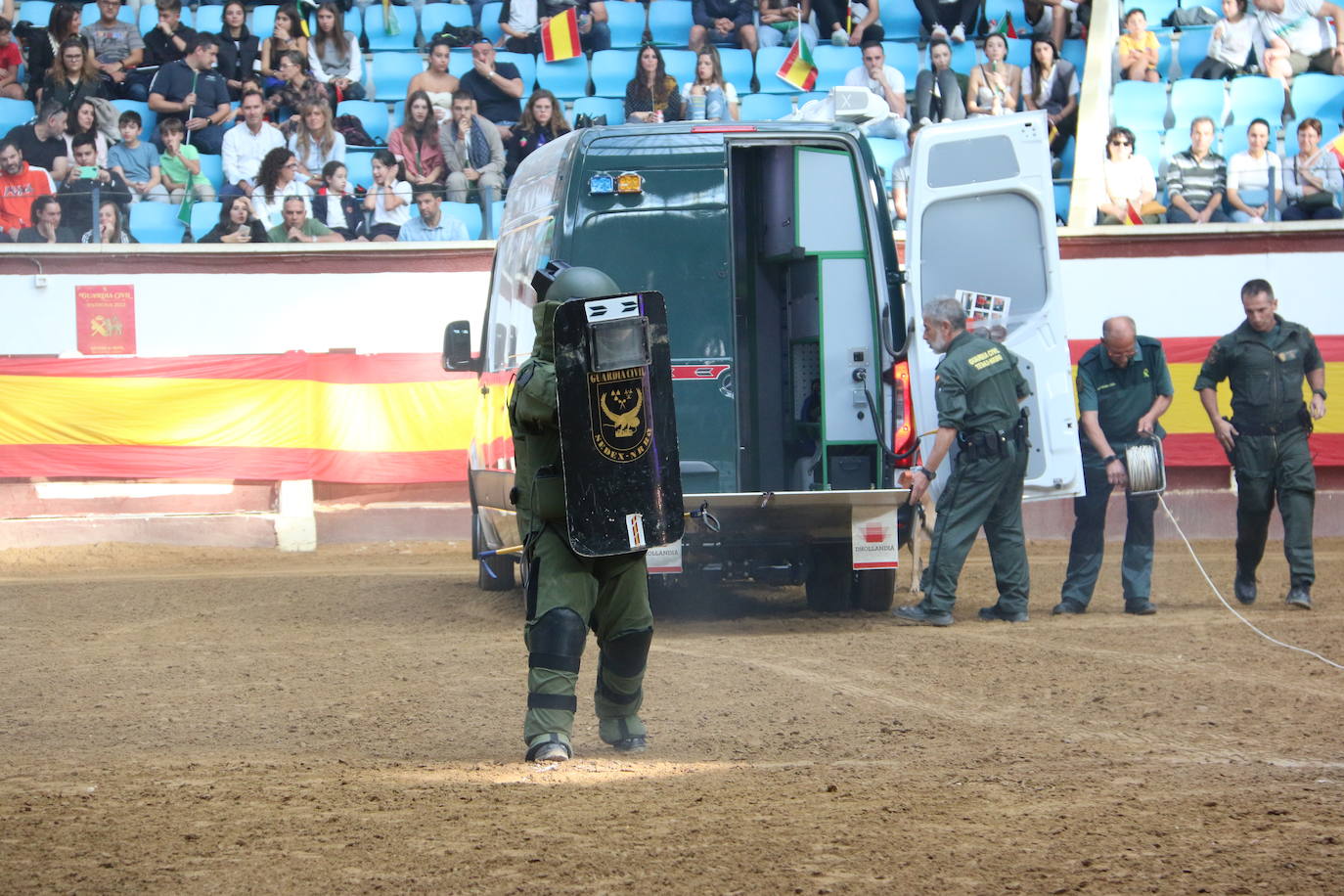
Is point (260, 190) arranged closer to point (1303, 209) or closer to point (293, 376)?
point (293, 376)

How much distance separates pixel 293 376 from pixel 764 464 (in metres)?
6.18

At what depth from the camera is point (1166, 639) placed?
8.70 m

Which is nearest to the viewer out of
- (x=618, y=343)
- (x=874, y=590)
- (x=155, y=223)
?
(x=618, y=343)

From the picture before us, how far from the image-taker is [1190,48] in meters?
18.1

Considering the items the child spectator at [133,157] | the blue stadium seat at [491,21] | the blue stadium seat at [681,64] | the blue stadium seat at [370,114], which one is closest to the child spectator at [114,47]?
the child spectator at [133,157]

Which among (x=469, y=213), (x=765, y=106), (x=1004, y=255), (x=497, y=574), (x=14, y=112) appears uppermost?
(x=14, y=112)

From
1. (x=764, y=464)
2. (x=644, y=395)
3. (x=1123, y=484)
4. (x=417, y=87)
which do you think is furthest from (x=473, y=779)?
(x=417, y=87)

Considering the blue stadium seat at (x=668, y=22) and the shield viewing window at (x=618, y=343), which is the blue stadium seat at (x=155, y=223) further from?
the shield viewing window at (x=618, y=343)

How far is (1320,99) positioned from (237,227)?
1177cm

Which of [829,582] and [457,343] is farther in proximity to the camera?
[457,343]

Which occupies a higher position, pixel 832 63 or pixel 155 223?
pixel 832 63

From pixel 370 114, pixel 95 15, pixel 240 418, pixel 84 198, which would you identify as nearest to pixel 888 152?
pixel 370 114

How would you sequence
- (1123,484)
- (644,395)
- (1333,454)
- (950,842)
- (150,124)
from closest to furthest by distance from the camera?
(950,842), (644,395), (1123,484), (1333,454), (150,124)

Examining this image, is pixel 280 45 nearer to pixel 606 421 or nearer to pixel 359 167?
pixel 359 167
